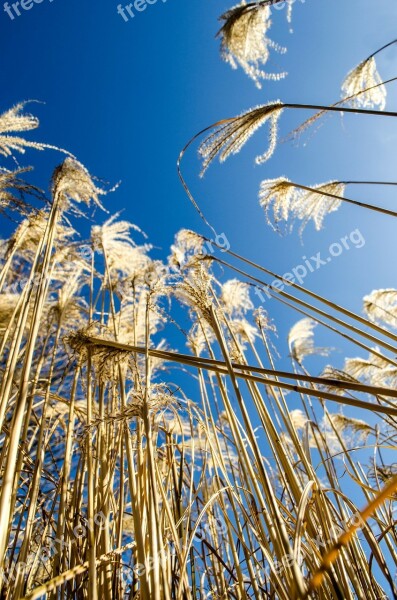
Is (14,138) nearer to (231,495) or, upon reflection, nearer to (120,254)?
(120,254)

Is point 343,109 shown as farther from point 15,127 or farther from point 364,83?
point 15,127

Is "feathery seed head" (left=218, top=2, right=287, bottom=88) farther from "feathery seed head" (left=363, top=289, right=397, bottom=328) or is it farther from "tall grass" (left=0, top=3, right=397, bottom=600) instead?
"feathery seed head" (left=363, top=289, right=397, bottom=328)

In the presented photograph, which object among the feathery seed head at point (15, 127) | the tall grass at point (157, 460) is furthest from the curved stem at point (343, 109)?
the feathery seed head at point (15, 127)

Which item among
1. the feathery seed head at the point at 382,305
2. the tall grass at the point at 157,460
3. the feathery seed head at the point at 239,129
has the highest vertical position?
the feathery seed head at the point at 382,305

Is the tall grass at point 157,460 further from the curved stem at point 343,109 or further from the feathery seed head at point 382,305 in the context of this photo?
the feathery seed head at point 382,305

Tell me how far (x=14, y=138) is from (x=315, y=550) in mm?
2443

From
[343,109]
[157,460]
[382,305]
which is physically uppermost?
[382,305]

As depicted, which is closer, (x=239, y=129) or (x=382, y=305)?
(x=239, y=129)

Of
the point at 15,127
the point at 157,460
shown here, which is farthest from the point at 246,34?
the point at 157,460

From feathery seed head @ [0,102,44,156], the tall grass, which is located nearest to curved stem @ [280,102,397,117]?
the tall grass

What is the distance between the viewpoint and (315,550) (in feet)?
3.65

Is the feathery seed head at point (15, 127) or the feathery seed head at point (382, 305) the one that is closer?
the feathery seed head at point (15, 127)

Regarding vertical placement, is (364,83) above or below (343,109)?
above

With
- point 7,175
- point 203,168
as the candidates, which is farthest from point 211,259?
point 7,175
